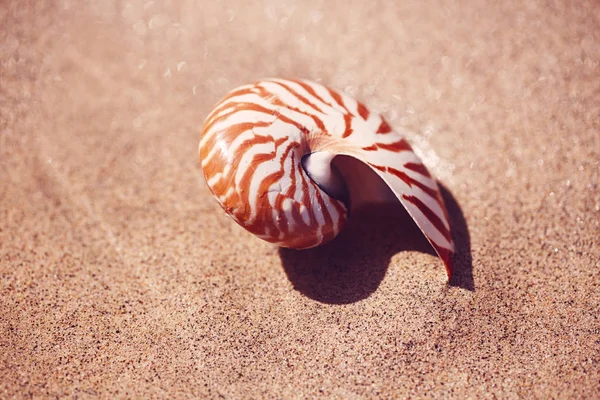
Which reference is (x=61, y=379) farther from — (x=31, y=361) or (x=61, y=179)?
(x=61, y=179)

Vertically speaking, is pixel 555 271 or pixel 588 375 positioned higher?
pixel 555 271

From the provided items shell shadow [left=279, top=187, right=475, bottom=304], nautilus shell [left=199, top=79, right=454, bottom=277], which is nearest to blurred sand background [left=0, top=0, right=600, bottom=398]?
shell shadow [left=279, top=187, right=475, bottom=304]

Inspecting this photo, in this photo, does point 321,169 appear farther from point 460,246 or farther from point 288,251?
point 460,246

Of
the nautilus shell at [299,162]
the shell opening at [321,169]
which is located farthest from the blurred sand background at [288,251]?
the shell opening at [321,169]

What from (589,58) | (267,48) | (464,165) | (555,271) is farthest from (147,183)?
(589,58)

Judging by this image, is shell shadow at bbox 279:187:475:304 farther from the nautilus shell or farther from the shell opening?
the shell opening
